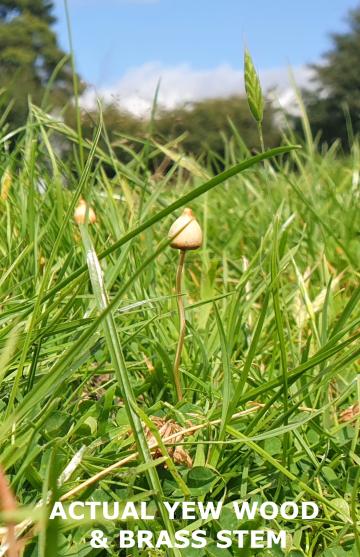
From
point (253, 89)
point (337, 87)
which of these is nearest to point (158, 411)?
point (253, 89)

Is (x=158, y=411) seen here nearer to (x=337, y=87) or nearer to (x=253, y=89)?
(x=253, y=89)

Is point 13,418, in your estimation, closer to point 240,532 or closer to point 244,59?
point 240,532

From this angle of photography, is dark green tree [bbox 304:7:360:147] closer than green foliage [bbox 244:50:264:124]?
No

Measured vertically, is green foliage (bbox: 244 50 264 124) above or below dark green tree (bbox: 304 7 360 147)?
below

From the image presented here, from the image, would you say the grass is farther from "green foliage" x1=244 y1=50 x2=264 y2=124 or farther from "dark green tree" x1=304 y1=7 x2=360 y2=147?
"dark green tree" x1=304 y1=7 x2=360 y2=147

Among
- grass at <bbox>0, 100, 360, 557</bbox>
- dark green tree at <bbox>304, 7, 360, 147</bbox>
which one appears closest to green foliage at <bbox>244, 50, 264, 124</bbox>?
grass at <bbox>0, 100, 360, 557</bbox>

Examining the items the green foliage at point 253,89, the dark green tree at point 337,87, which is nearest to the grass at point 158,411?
the green foliage at point 253,89

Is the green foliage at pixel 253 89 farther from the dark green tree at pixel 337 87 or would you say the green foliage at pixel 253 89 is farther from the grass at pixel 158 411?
the dark green tree at pixel 337 87

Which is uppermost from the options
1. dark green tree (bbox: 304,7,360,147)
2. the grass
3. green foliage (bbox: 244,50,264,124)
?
dark green tree (bbox: 304,7,360,147)

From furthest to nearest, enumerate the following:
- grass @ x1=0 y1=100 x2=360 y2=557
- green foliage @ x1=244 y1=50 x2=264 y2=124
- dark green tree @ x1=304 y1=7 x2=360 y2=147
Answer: dark green tree @ x1=304 y1=7 x2=360 y2=147
green foliage @ x1=244 y1=50 x2=264 y2=124
grass @ x1=0 y1=100 x2=360 y2=557
